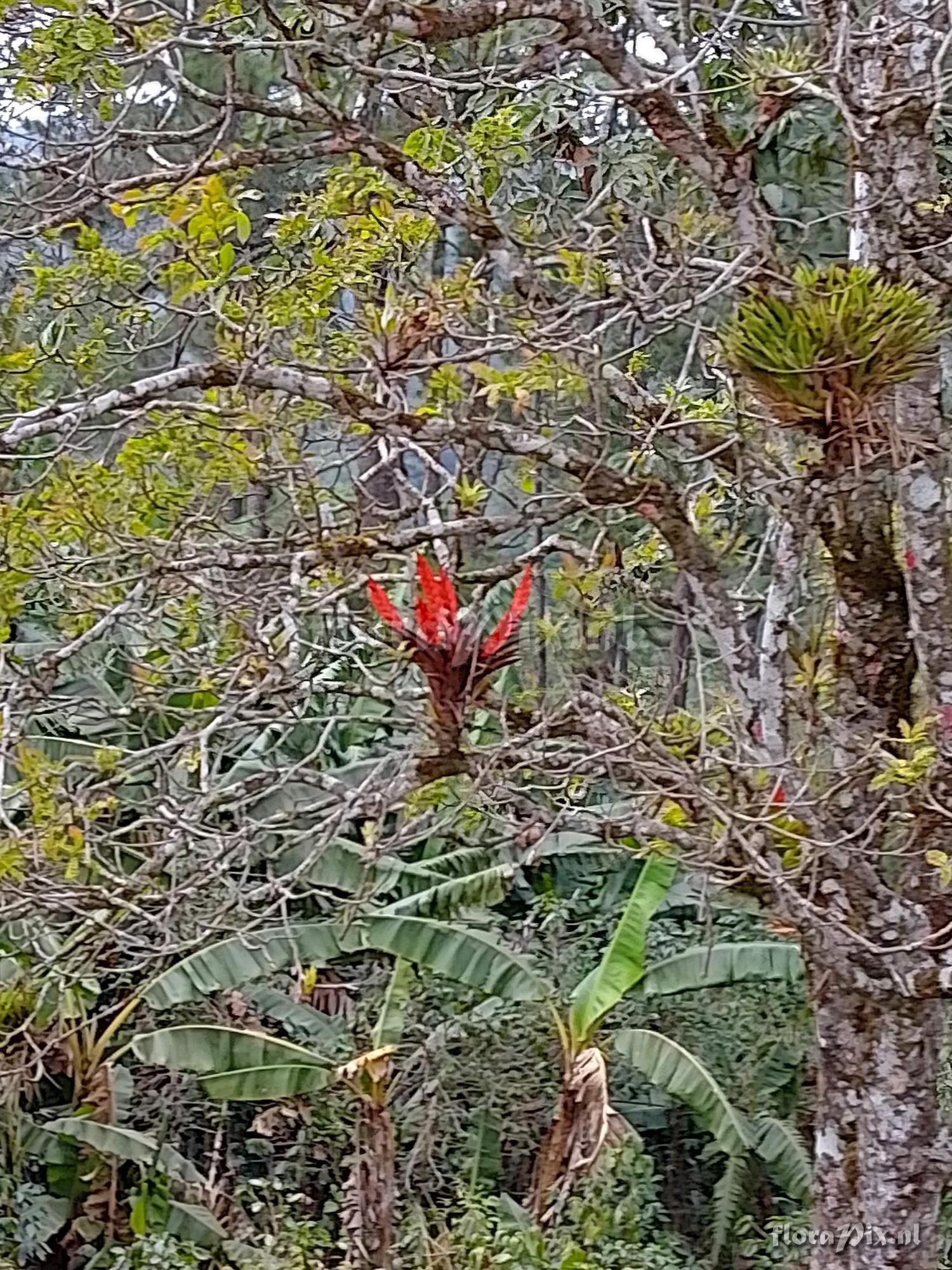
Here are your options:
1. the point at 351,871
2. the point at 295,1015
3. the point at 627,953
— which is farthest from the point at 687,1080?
the point at 295,1015

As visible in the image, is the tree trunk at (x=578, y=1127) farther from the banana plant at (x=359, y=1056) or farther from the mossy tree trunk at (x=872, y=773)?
the mossy tree trunk at (x=872, y=773)

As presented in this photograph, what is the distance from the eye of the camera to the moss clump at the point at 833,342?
161cm

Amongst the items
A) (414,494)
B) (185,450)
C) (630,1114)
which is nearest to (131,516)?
(185,450)

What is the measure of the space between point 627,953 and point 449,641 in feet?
7.06

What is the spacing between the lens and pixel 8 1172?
13.6ft

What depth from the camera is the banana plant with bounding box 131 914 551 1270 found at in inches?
151

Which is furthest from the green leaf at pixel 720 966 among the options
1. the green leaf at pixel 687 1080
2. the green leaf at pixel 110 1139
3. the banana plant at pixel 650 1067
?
the green leaf at pixel 110 1139

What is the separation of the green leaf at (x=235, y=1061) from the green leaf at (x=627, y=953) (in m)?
0.75

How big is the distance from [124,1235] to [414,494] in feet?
9.60

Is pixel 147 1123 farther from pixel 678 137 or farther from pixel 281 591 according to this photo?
pixel 678 137

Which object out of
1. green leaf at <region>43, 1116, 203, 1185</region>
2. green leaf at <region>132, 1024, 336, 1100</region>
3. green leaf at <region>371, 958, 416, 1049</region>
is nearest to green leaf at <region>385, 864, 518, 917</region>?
green leaf at <region>371, 958, 416, 1049</region>

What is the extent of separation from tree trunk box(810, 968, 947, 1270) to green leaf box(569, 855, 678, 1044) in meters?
1.51

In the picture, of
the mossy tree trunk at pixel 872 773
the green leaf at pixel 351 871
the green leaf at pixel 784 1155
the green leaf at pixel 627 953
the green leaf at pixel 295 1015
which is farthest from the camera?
the green leaf at pixel 295 1015

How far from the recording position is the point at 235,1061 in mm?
3961
